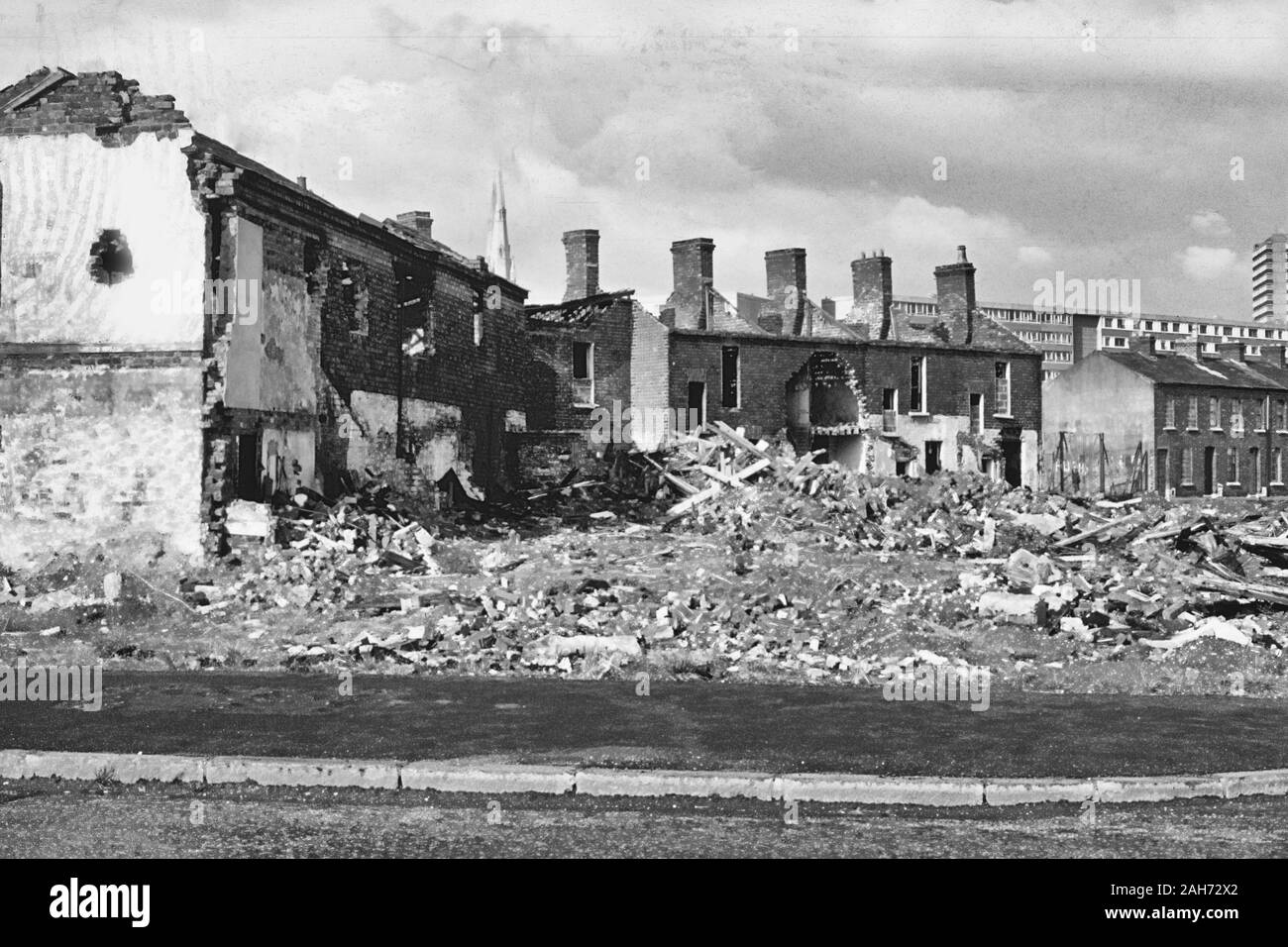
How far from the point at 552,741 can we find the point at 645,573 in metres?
9.96

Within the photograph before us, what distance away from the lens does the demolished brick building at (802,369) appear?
37.8 metres

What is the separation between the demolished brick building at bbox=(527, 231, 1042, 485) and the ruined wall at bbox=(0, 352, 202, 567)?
15.8m

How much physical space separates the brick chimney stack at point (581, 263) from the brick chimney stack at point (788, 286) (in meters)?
→ 6.10

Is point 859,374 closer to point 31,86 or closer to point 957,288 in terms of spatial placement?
point 957,288

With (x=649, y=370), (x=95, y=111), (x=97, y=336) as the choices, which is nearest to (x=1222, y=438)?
(x=649, y=370)

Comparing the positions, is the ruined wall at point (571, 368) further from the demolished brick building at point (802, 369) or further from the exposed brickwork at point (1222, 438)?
the exposed brickwork at point (1222, 438)

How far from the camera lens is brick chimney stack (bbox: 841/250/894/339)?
144 feet

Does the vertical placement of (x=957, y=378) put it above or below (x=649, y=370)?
above

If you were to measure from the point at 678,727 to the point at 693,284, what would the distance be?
3112 cm

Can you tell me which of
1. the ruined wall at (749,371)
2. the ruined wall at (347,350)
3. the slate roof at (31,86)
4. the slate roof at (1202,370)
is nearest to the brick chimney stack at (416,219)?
the ruined wall at (347,350)
